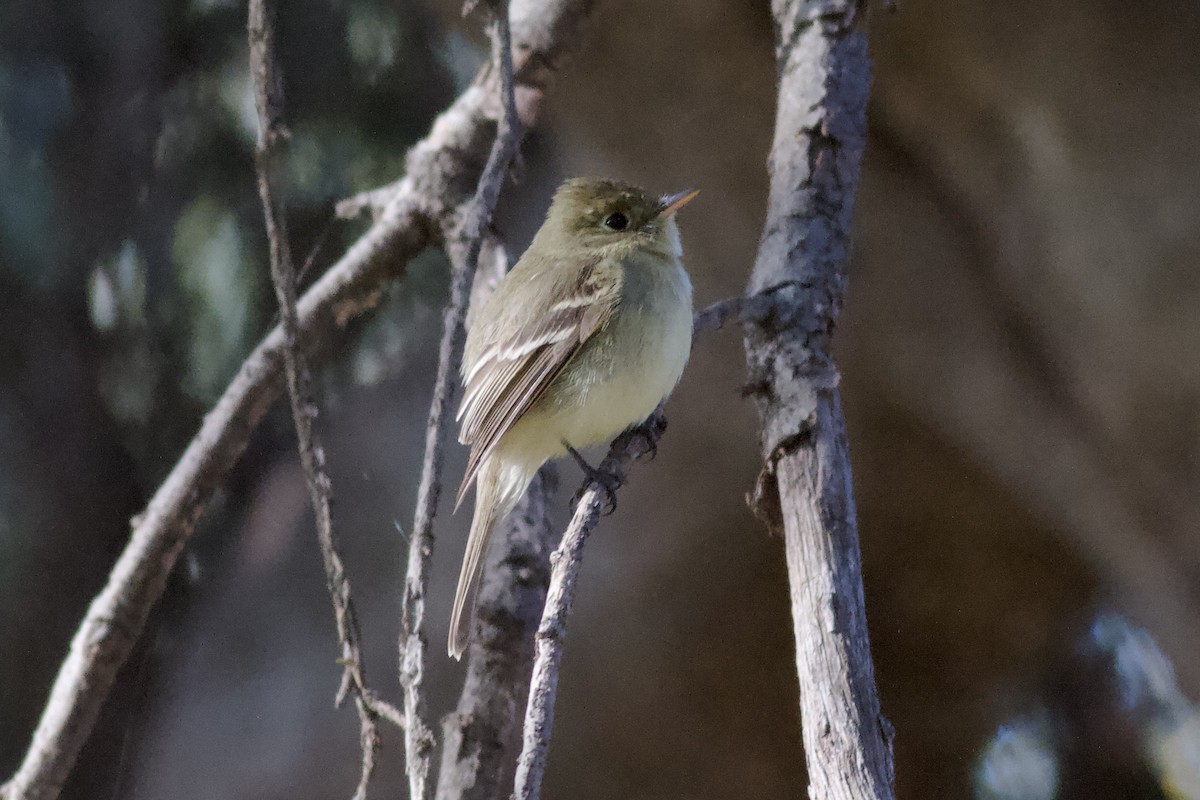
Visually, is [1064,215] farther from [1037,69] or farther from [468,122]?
[468,122]

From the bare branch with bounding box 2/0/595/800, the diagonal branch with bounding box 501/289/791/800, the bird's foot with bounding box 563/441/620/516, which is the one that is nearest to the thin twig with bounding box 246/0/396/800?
the bare branch with bounding box 2/0/595/800

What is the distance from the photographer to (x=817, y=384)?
175 cm

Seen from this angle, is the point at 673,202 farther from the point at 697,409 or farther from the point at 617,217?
the point at 697,409

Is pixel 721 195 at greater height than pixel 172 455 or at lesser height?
greater

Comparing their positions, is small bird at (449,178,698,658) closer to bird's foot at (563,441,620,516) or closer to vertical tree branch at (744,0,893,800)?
bird's foot at (563,441,620,516)

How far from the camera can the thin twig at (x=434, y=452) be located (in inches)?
58.3

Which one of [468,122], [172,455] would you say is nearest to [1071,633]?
[468,122]

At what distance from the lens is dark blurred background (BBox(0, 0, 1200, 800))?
2.17 meters

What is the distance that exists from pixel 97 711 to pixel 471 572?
0.99 metres

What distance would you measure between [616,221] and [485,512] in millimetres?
708

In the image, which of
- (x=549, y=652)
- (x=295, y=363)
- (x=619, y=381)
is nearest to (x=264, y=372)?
(x=295, y=363)

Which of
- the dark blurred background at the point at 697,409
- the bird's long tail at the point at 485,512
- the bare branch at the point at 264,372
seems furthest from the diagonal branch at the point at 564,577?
the bare branch at the point at 264,372

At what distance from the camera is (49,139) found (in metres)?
2.27

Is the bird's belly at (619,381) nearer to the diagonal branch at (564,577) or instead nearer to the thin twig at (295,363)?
the diagonal branch at (564,577)
